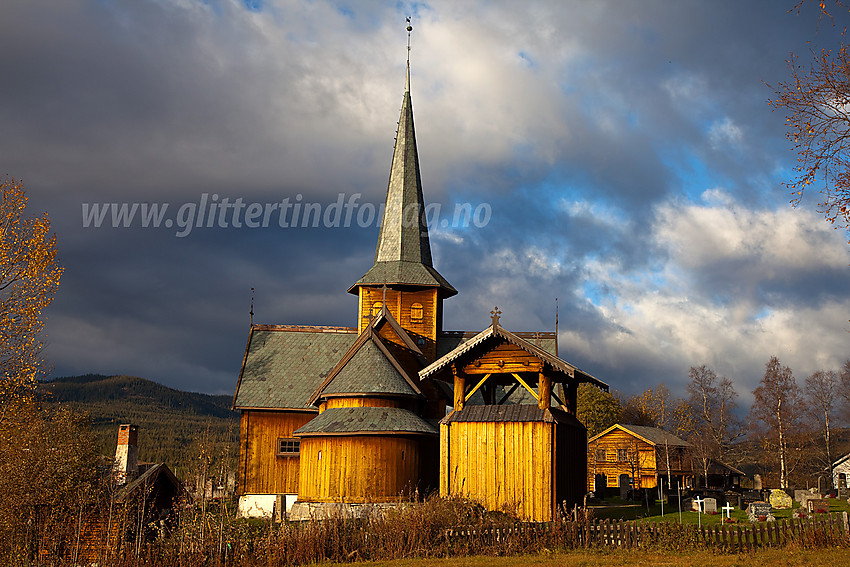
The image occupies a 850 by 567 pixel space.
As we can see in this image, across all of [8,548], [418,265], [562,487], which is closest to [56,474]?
[8,548]

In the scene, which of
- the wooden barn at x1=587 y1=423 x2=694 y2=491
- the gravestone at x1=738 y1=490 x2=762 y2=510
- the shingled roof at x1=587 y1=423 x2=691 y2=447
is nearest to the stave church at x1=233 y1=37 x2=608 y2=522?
the gravestone at x1=738 y1=490 x2=762 y2=510

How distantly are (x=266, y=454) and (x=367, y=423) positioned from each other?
9441mm

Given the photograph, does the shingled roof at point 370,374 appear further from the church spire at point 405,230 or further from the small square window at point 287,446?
the church spire at point 405,230

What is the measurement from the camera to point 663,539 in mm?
18812

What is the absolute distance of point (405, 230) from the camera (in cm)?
4400

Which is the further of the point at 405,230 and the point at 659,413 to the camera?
the point at 659,413

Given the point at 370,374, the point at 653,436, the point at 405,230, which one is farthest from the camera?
the point at 653,436

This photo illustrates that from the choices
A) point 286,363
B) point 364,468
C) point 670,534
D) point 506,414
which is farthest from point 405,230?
point 670,534

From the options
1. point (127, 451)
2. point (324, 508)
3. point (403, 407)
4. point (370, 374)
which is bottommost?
point (324, 508)

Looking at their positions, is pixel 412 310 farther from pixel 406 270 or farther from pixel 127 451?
pixel 127 451

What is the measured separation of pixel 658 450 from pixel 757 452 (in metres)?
13.8

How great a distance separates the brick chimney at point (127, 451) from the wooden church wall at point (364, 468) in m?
6.59

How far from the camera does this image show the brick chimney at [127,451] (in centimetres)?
2708

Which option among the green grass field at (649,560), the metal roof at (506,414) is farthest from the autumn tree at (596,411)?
the green grass field at (649,560)
